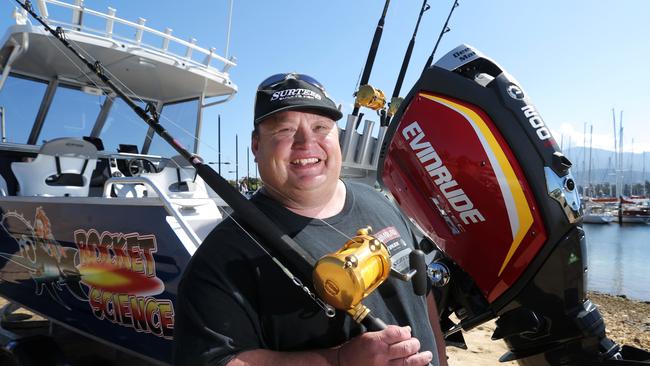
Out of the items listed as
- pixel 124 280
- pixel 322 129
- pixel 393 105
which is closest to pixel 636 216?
pixel 393 105

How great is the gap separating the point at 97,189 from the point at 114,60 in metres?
1.38

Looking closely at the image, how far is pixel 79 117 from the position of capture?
5184 mm

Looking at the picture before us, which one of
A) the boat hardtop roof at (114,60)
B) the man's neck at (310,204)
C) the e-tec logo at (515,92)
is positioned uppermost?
the boat hardtop roof at (114,60)

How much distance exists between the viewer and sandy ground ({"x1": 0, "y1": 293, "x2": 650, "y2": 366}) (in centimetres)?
455

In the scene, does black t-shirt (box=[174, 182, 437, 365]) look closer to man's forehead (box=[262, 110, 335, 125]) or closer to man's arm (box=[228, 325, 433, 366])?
man's arm (box=[228, 325, 433, 366])

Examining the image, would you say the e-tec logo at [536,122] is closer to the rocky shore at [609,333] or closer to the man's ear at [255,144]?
the man's ear at [255,144]

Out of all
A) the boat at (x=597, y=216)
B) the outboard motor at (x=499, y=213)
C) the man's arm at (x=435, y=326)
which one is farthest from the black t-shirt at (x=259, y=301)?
the boat at (x=597, y=216)

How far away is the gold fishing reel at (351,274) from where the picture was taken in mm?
1106

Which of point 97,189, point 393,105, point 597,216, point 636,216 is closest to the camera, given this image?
point 393,105

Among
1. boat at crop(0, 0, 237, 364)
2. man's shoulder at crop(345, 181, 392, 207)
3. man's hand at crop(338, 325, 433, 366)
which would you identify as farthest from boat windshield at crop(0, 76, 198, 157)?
man's hand at crop(338, 325, 433, 366)

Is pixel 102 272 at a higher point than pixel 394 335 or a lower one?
lower

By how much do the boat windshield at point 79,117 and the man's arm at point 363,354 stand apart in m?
4.52

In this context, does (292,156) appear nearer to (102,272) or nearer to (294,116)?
(294,116)

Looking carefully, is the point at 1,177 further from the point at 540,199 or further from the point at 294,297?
the point at 540,199
